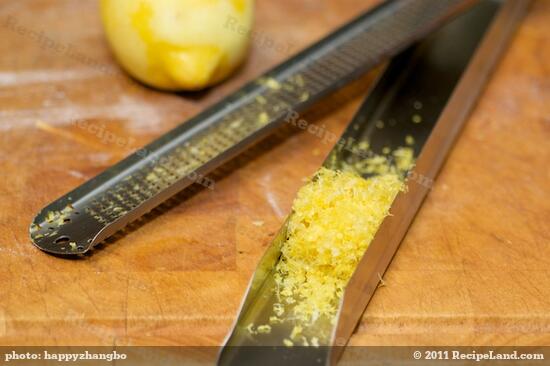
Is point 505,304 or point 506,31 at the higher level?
point 506,31

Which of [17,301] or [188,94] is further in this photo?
[188,94]

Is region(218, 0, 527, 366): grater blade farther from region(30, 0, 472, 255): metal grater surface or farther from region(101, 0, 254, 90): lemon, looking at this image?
region(101, 0, 254, 90): lemon

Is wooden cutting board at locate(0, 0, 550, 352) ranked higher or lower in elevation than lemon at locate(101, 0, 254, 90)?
lower

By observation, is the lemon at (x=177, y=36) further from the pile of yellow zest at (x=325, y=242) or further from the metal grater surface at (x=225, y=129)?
the pile of yellow zest at (x=325, y=242)

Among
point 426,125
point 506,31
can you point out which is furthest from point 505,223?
point 506,31

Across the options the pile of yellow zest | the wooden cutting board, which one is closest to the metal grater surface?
the wooden cutting board

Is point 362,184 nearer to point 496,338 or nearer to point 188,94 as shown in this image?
point 496,338

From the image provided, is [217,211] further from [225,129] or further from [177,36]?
[177,36]

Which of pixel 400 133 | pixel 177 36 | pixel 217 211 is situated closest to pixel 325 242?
pixel 217 211
